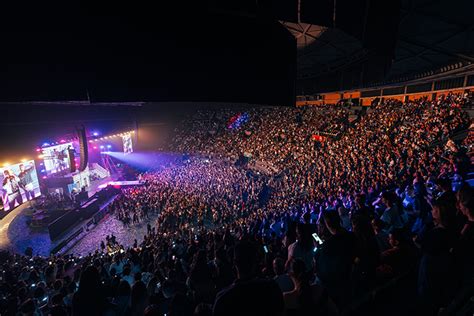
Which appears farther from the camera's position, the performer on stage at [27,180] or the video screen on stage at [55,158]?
the video screen on stage at [55,158]

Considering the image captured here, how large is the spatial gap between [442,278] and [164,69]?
374cm

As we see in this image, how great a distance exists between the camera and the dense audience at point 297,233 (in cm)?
263

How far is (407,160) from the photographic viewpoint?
11.6 meters

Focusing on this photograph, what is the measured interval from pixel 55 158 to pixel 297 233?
24.1 meters

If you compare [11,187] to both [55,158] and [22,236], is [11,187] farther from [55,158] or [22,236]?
[55,158]

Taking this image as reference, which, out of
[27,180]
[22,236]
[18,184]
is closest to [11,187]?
[18,184]

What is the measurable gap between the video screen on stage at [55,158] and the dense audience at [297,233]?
612 cm

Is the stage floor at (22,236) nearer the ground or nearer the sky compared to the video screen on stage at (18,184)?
nearer the ground

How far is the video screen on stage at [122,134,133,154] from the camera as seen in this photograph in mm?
32688

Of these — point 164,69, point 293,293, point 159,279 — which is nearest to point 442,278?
point 293,293

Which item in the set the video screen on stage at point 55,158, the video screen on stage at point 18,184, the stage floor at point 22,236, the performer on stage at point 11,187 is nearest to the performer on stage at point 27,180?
the video screen on stage at point 18,184

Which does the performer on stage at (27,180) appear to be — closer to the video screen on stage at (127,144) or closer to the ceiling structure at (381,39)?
the video screen on stage at (127,144)

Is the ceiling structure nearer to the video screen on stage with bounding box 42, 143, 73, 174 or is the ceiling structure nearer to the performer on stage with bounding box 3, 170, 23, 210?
the performer on stage with bounding box 3, 170, 23, 210

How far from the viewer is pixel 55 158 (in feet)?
69.1
